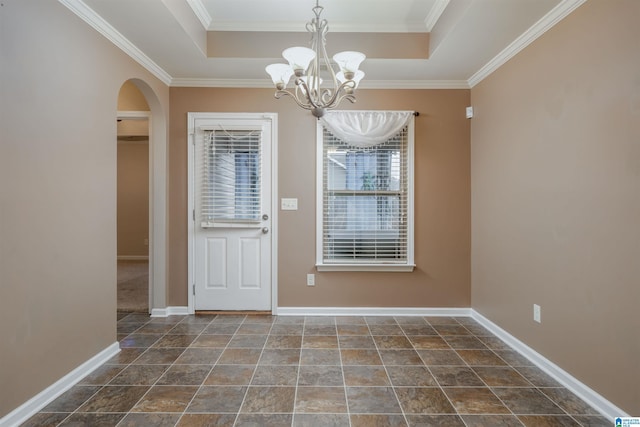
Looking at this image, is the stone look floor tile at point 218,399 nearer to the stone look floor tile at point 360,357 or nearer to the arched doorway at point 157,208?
the stone look floor tile at point 360,357

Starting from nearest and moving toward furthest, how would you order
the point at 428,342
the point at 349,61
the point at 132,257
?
the point at 349,61 → the point at 428,342 → the point at 132,257

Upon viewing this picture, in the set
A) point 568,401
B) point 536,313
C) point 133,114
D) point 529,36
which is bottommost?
point 568,401

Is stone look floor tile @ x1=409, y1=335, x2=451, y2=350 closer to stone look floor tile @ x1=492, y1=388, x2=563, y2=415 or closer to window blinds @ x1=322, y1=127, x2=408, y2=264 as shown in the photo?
stone look floor tile @ x1=492, y1=388, x2=563, y2=415

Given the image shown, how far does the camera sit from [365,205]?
327cm

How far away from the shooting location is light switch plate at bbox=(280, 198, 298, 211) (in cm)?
326

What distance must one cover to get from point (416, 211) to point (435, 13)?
179 cm

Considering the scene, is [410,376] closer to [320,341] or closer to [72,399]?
[320,341]

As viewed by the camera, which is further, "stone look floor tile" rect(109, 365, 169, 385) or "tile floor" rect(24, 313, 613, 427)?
"stone look floor tile" rect(109, 365, 169, 385)

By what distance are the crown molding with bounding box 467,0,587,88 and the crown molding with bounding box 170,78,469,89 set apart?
24 centimetres

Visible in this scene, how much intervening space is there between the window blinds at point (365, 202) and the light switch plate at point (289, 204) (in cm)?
31

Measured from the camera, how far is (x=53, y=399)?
183 centimetres

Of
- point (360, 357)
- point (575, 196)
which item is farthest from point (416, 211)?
point (360, 357)

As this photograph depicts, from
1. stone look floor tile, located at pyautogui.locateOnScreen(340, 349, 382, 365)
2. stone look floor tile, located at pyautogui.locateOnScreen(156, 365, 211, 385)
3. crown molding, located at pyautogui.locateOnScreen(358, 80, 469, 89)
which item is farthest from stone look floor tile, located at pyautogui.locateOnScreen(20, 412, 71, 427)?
crown molding, located at pyautogui.locateOnScreen(358, 80, 469, 89)

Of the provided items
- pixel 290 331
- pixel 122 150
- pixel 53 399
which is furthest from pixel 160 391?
Answer: pixel 122 150
